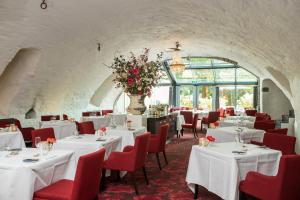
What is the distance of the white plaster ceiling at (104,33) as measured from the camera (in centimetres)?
550

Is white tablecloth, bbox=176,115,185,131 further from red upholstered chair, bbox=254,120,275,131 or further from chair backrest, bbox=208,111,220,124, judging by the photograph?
red upholstered chair, bbox=254,120,275,131

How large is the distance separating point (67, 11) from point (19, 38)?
103 centimetres

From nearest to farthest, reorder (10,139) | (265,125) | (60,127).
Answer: (10,139) < (265,125) < (60,127)

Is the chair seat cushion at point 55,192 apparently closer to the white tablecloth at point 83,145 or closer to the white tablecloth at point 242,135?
the white tablecloth at point 83,145

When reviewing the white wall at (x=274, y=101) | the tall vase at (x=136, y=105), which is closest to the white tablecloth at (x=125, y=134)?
the tall vase at (x=136, y=105)

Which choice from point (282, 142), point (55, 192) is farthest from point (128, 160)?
point (282, 142)

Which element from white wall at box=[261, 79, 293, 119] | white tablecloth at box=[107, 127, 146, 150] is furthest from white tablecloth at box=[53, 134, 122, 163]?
white wall at box=[261, 79, 293, 119]

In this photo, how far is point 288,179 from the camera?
3.12 m

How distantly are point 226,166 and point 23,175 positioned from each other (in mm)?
2143

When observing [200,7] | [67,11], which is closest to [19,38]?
[67,11]

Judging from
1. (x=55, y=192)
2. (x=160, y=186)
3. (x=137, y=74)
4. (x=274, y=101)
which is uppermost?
(x=137, y=74)

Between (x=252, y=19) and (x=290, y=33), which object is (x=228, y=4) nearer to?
(x=252, y=19)

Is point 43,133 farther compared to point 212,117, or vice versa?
point 212,117

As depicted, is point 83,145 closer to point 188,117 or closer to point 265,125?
point 265,125
